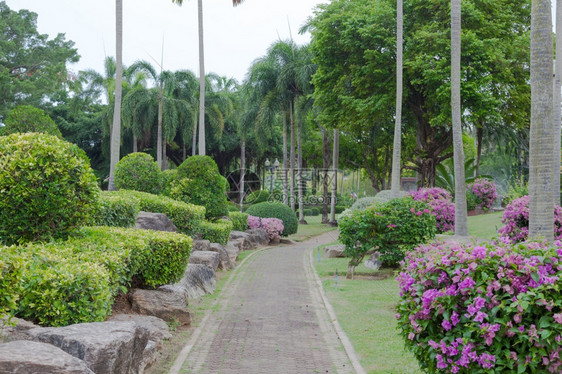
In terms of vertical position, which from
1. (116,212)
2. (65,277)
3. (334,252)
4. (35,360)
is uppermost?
(116,212)

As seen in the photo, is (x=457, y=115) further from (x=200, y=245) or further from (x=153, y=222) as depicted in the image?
(x=153, y=222)

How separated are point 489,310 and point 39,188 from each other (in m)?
5.98

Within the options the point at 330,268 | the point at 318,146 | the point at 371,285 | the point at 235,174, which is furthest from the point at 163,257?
the point at 235,174

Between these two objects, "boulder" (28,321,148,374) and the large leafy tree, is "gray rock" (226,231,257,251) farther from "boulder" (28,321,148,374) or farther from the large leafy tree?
the large leafy tree

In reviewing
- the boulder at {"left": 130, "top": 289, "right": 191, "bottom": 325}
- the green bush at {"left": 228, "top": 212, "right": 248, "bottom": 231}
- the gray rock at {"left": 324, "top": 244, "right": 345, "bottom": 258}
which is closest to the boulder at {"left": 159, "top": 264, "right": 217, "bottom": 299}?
the boulder at {"left": 130, "top": 289, "right": 191, "bottom": 325}

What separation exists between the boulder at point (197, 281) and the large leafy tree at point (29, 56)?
102 ft

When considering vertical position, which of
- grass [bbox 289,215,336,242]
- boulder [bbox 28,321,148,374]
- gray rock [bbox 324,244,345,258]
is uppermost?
boulder [bbox 28,321,148,374]

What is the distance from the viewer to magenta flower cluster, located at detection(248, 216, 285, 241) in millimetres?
29469

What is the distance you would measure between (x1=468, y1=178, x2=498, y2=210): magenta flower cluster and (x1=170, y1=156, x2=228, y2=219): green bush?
66.7 ft

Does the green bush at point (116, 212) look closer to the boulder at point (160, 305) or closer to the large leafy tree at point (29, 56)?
the boulder at point (160, 305)

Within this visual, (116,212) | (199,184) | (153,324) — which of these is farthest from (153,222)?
(199,184)

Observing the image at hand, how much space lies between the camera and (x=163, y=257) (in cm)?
984

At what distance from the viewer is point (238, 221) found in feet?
88.9

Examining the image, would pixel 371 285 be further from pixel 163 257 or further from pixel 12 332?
pixel 12 332
